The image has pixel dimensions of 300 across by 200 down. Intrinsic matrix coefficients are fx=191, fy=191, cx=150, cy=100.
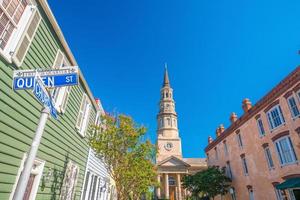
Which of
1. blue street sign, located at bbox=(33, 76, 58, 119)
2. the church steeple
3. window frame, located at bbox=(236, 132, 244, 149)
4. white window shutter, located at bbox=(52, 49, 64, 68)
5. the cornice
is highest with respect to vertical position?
the church steeple

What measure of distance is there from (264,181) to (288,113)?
21.8ft

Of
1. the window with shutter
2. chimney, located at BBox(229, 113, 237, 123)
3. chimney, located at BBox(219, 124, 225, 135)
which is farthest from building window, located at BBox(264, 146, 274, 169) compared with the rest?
the window with shutter

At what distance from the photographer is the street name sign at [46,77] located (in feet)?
8.71

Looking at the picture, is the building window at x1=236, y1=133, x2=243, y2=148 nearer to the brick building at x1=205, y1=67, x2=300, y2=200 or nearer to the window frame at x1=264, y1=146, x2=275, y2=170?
the brick building at x1=205, y1=67, x2=300, y2=200

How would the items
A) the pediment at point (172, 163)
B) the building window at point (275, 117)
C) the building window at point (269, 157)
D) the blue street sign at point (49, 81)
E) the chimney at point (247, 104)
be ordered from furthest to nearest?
the pediment at point (172, 163)
the chimney at point (247, 104)
the building window at point (269, 157)
the building window at point (275, 117)
the blue street sign at point (49, 81)

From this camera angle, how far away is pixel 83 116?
10.4m

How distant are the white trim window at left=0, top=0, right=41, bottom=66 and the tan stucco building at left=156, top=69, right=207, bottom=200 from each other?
3316cm

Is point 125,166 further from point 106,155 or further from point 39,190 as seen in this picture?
point 39,190

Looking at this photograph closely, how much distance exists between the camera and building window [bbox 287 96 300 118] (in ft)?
45.7

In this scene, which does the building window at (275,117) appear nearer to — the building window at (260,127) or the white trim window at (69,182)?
the building window at (260,127)

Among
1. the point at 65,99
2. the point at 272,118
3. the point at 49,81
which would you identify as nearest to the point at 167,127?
the point at 272,118

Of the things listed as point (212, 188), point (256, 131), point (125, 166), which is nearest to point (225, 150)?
point (212, 188)

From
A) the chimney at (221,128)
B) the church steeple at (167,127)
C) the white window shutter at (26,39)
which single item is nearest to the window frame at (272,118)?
the chimney at (221,128)

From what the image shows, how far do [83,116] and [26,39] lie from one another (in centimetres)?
575
